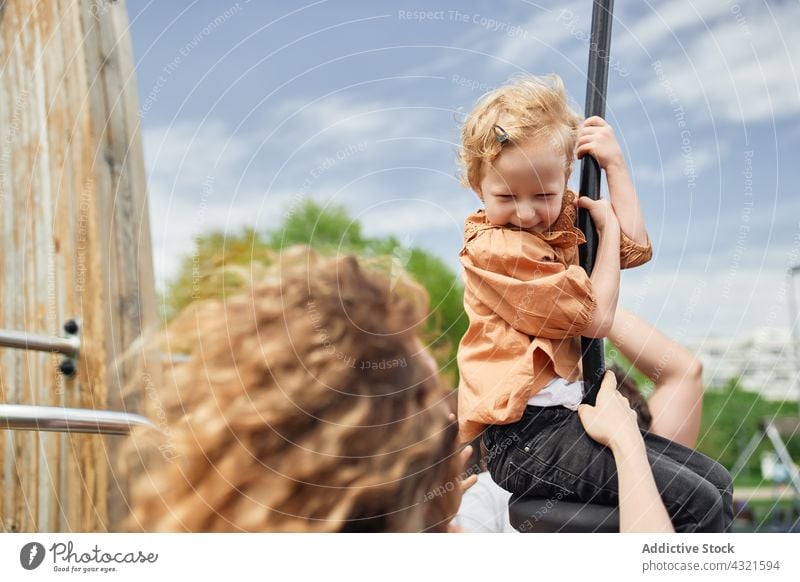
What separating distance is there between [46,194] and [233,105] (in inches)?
13.3

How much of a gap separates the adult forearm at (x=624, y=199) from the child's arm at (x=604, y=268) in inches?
1.0

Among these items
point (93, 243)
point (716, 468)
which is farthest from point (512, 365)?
point (93, 243)

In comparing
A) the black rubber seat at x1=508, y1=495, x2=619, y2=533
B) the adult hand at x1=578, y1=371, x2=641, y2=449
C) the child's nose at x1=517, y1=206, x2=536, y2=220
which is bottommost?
the black rubber seat at x1=508, y1=495, x2=619, y2=533

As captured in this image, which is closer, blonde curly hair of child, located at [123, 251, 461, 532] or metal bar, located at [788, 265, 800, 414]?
blonde curly hair of child, located at [123, 251, 461, 532]

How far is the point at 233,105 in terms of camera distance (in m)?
1.30

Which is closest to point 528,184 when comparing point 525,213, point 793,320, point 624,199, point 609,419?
point 525,213

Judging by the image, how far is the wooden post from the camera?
4.25 feet

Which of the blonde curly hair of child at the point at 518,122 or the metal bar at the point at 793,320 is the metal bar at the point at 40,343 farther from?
the metal bar at the point at 793,320

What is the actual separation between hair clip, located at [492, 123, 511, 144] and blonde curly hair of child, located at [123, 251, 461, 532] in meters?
0.22

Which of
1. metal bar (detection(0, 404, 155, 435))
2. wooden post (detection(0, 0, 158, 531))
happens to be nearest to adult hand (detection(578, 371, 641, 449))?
metal bar (detection(0, 404, 155, 435))

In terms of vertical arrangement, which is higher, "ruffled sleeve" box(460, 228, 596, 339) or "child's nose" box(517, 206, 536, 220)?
"child's nose" box(517, 206, 536, 220)

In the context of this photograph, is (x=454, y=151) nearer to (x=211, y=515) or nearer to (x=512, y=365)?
(x=512, y=365)

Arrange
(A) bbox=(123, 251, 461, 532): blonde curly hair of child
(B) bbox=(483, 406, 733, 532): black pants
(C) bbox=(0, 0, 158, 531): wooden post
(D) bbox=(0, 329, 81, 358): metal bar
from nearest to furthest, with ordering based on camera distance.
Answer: (A) bbox=(123, 251, 461, 532): blonde curly hair of child < (B) bbox=(483, 406, 733, 532): black pants < (D) bbox=(0, 329, 81, 358): metal bar < (C) bbox=(0, 0, 158, 531): wooden post

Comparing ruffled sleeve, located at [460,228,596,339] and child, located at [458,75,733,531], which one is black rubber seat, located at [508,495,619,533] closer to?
child, located at [458,75,733,531]
